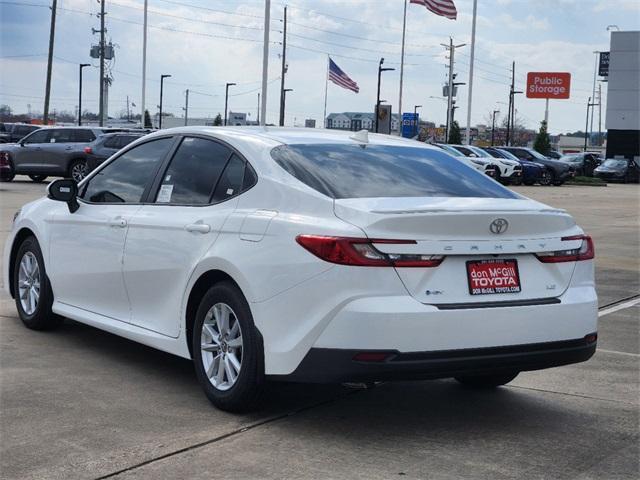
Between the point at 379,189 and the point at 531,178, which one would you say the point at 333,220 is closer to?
the point at 379,189

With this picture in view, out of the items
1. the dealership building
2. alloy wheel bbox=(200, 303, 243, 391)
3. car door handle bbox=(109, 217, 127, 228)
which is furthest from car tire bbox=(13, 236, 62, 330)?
the dealership building

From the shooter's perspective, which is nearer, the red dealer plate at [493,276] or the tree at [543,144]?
the red dealer plate at [493,276]

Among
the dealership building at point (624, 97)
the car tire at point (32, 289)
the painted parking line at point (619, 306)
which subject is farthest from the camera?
the dealership building at point (624, 97)

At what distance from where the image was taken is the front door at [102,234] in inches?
258

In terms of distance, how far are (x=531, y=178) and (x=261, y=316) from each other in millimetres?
40599

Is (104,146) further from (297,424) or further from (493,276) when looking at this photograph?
(493,276)

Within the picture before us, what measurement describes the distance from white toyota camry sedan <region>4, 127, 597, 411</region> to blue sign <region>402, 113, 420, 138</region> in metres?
62.2

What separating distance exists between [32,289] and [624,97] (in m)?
67.0

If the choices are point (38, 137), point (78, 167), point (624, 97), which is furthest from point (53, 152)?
point (624, 97)

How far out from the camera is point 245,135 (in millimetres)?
6020

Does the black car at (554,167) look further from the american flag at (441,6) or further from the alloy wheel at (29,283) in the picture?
the alloy wheel at (29,283)

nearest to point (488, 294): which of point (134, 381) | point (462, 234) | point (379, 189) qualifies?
point (462, 234)

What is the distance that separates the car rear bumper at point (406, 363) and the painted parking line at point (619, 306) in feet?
15.1

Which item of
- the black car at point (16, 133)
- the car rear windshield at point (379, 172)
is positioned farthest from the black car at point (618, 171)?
the car rear windshield at point (379, 172)
